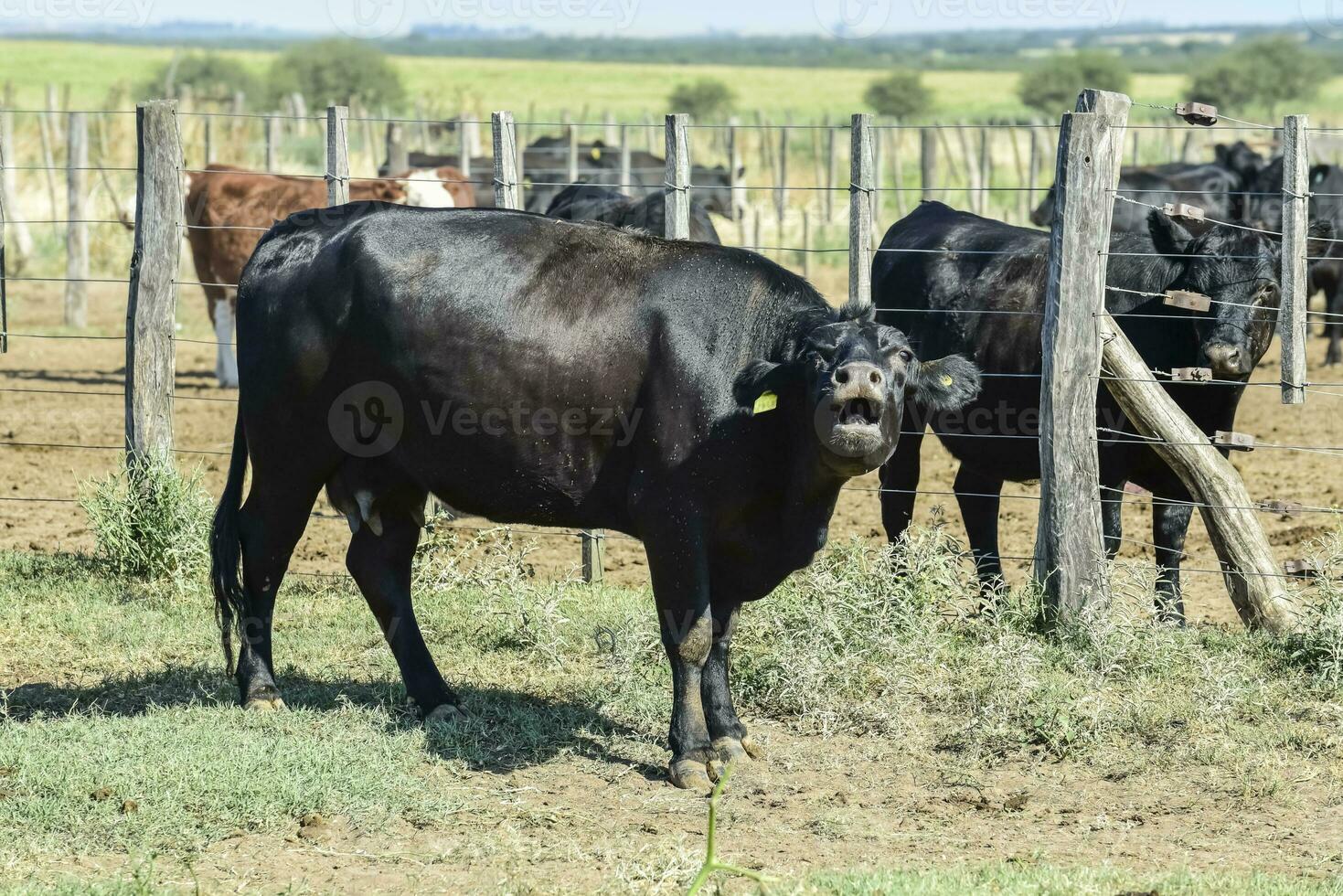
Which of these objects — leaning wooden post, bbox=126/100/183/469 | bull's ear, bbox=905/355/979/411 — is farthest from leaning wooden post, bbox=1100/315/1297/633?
leaning wooden post, bbox=126/100/183/469

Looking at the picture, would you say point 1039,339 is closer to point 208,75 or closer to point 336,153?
point 336,153

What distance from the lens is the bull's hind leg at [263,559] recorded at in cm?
581

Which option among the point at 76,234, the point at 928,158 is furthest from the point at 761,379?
the point at 928,158

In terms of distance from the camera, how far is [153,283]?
24.5 feet

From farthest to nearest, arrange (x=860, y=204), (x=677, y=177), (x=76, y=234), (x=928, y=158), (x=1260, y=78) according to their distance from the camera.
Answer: (x=1260, y=78)
(x=928, y=158)
(x=76, y=234)
(x=677, y=177)
(x=860, y=204)

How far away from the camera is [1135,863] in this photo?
4391mm

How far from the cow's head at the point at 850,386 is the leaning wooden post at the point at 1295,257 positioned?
6.03 ft

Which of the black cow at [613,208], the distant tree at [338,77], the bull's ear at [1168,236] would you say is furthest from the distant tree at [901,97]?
the bull's ear at [1168,236]

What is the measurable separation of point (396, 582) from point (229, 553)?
0.67 meters

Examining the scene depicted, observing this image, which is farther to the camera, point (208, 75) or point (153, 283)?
point (208, 75)


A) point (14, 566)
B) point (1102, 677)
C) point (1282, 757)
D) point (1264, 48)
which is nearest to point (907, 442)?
point (1102, 677)

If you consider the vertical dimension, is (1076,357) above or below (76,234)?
above

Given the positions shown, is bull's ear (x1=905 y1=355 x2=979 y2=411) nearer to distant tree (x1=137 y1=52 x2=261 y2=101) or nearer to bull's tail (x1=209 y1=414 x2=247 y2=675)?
bull's tail (x1=209 y1=414 x2=247 y2=675)

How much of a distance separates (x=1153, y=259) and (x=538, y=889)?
4.51 m
